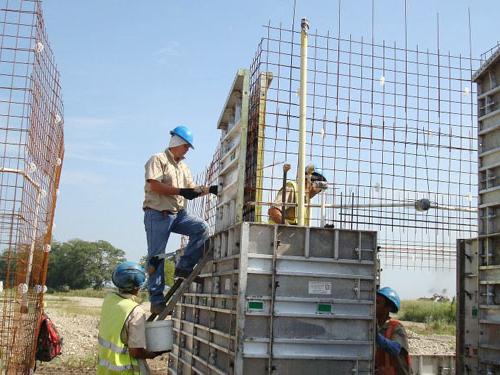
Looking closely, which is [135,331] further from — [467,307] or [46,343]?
[46,343]

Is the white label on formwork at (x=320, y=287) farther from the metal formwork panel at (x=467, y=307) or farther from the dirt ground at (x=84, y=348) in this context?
the dirt ground at (x=84, y=348)

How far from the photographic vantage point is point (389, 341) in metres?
5.45

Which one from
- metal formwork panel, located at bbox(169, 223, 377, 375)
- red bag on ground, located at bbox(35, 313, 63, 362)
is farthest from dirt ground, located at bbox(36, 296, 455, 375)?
metal formwork panel, located at bbox(169, 223, 377, 375)

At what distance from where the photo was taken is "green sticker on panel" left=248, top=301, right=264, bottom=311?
5.13 m

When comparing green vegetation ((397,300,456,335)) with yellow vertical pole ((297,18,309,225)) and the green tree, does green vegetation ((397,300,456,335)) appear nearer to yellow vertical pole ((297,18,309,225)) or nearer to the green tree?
yellow vertical pole ((297,18,309,225))

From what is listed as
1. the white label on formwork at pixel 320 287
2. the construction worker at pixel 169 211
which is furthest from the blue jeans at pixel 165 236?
the white label on formwork at pixel 320 287

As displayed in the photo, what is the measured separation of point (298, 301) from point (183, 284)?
142 cm

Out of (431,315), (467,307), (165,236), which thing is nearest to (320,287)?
(165,236)

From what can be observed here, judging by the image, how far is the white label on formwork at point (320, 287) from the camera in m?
5.32

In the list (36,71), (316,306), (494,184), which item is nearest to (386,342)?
(316,306)

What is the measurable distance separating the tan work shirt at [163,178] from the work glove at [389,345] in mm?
2440

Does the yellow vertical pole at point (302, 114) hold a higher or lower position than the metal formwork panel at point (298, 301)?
higher

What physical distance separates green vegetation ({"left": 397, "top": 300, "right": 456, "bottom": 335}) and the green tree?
51.8 meters

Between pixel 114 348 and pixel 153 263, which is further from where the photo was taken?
pixel 153 263
